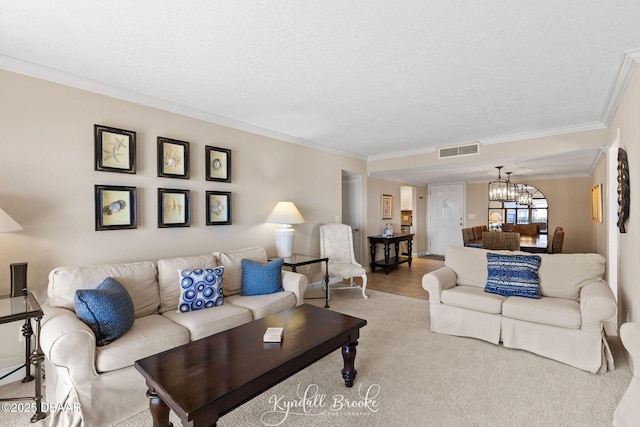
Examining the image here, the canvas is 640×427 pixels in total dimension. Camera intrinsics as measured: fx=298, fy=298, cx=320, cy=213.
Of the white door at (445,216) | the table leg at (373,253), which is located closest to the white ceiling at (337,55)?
the table leg at (373,253)

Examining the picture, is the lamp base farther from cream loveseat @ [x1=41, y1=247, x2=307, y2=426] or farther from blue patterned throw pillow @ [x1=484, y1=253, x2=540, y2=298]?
blue patterned throw pillow @ [x1=484, y1=253, x2=540, y2=298]

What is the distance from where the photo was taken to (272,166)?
166 inches

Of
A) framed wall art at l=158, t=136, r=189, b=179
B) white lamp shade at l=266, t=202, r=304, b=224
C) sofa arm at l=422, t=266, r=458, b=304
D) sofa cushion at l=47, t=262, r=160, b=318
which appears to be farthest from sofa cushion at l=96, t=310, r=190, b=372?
sofa arm at l=422, t=266, r=458, b=304

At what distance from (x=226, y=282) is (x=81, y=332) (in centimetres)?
140

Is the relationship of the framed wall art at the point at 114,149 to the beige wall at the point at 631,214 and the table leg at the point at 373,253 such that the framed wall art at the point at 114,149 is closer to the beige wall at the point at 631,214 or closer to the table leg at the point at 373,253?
the beige wall at the point at 631,214

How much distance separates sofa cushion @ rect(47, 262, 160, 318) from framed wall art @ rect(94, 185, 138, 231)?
0.44 meters

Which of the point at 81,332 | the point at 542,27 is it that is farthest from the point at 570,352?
the point at 81,332

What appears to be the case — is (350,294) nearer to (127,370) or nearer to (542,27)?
(127,370)

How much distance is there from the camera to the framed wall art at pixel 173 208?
306 cm

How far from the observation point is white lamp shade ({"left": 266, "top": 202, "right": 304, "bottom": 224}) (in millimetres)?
3886

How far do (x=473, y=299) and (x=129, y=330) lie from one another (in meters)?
3.00

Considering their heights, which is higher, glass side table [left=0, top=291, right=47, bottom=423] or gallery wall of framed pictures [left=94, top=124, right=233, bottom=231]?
gallery wall of framed pictures [left=94, top=124, right=233, bottom=231]

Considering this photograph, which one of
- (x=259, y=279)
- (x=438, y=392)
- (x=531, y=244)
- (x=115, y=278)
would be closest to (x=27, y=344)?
(x=115, y=278)

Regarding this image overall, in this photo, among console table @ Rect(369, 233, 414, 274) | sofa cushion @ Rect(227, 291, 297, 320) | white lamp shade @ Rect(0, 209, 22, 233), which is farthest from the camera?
console table @ Rect(369, 233, 414, 274)
